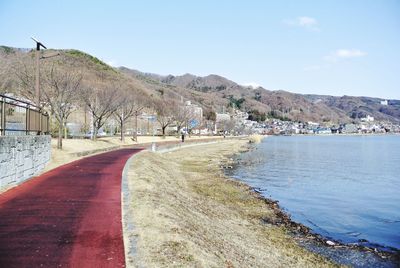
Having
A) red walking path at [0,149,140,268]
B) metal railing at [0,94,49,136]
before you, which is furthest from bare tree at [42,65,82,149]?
red walking path at [0,149,140,268]

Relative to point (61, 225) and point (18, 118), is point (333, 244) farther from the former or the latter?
point (18, 118)

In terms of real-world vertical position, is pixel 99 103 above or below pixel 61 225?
Answer: above

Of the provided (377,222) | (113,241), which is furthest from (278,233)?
(113,241)

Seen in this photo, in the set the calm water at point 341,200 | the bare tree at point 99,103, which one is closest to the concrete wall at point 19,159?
the calm water at point 341,200

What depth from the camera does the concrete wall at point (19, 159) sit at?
440 inches

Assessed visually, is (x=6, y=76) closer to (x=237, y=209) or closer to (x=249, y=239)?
(x=237, y=209)

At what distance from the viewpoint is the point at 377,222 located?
1583 centimetres

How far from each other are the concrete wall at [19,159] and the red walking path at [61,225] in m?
0.42

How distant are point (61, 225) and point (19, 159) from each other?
594cm

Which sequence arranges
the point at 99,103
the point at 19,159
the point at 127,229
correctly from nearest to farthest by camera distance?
the point at 127,229
the point at 19,159
the point at 99,103

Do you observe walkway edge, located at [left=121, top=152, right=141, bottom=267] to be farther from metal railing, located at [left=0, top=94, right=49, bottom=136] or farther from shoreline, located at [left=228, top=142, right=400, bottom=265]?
shoreline, located at [left=228, top=142, right=400, bottom=265]

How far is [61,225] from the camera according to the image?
306 inches

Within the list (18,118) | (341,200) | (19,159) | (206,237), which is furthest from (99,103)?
(206,237)

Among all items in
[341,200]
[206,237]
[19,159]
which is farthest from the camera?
[341,200]
